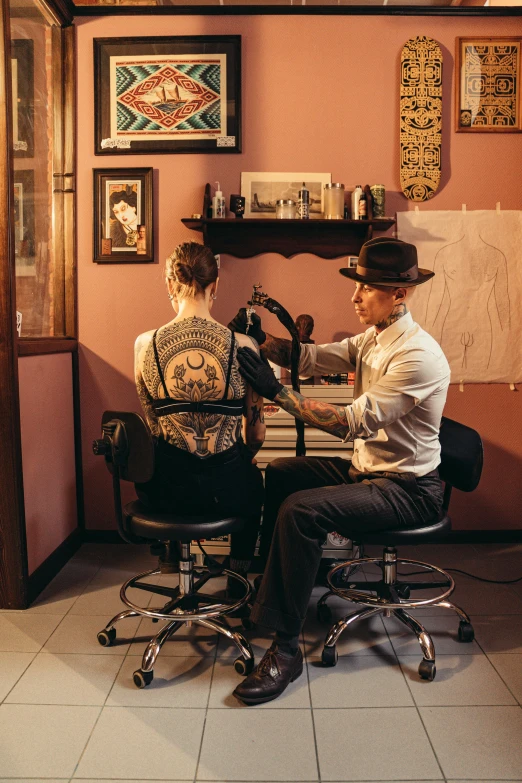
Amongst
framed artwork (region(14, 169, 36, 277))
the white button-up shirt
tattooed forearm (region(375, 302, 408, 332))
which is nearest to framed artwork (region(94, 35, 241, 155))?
framed artwork (region(14, 169, 36, 277))

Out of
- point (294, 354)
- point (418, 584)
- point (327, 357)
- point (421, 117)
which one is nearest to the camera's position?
point (418, 584)

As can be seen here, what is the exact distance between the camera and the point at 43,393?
3.08m

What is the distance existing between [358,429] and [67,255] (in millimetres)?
1991

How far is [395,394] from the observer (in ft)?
7.49

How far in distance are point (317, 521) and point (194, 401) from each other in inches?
22.0

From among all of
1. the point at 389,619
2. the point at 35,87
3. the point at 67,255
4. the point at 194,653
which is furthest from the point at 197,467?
the point at 35,87

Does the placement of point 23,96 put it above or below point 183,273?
above

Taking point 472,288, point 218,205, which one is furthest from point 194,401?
point 472,288

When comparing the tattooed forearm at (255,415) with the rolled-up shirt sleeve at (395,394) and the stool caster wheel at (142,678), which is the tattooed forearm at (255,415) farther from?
the stool caster wheel at (142,678)

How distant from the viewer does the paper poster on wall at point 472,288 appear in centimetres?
352

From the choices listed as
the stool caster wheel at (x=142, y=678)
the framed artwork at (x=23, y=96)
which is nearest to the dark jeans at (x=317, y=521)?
the stool caster wheel at (x=142, y=678)

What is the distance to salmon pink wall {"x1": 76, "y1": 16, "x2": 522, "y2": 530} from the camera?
3.44m

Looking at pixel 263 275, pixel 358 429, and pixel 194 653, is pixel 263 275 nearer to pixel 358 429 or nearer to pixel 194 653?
pixel 358 429

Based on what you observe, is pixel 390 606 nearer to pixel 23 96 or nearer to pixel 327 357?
pixel 327 357
